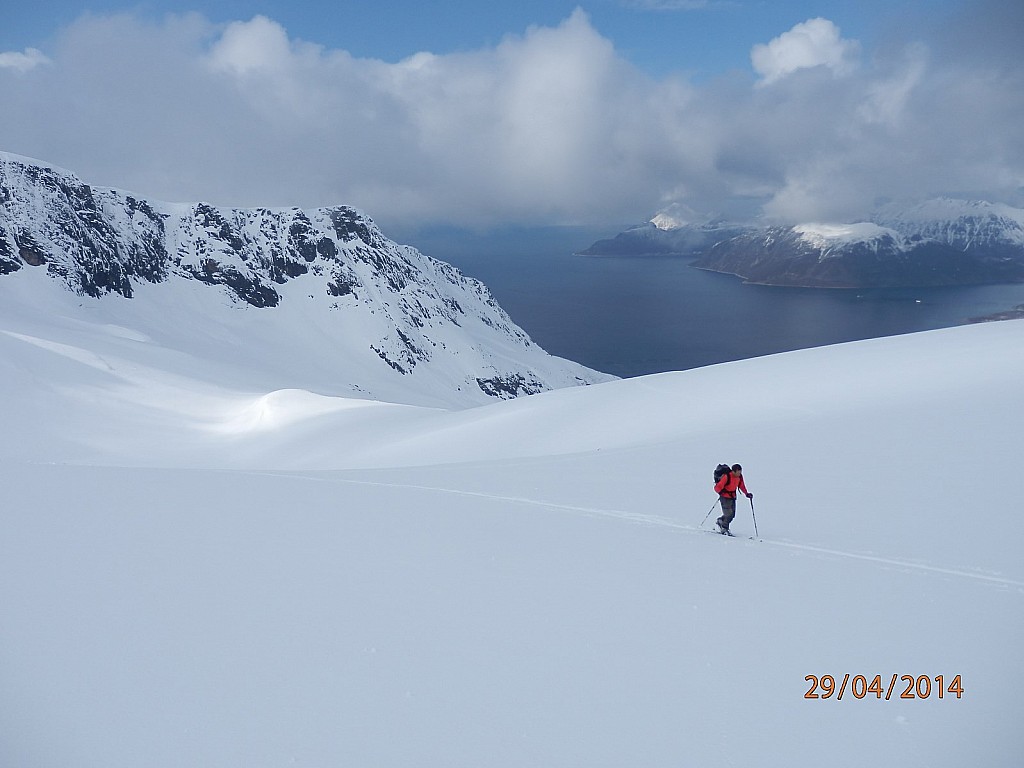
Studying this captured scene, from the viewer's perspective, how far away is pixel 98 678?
14.5ft

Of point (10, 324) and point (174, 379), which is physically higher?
point (10, 324)

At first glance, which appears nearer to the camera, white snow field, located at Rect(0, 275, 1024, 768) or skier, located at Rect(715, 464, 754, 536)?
white snow field, located at Rect(0, 275, 1024, 768)

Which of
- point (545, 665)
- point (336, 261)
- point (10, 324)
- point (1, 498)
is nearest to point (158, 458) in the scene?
point (1, 498)

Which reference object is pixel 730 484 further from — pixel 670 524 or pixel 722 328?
pixel 722 328

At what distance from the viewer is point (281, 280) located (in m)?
165

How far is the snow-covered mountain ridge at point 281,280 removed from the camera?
11606 cm

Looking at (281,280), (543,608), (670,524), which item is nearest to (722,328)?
(281,280)

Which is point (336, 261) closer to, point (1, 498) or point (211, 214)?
point (211, 214)

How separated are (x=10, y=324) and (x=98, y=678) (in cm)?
6744

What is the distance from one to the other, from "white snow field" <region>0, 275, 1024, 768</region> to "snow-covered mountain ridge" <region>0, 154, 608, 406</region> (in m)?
104

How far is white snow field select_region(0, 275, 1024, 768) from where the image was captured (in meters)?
3.98
